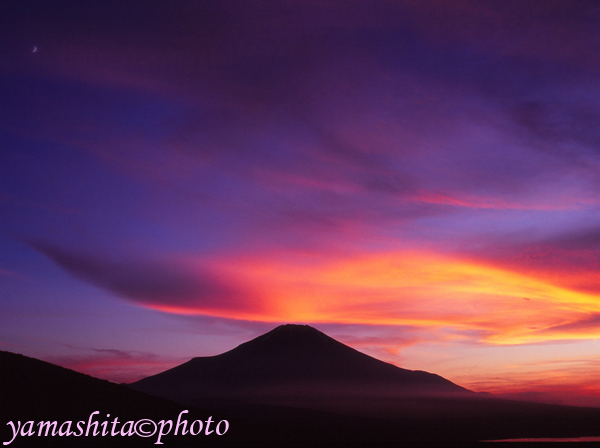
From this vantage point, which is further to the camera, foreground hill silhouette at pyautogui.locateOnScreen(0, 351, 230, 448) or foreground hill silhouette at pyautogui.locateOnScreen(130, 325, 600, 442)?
foreground hill silhouette at pyautogui.locateOnScreen(130, 325, 600, 442)

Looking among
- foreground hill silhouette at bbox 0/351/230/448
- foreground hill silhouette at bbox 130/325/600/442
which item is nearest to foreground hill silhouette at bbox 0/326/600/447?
foreground hill silhouette at bbox 0/351/230/448

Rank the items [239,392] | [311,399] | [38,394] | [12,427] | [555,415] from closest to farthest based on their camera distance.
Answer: [12,427], [38,394], [555,415], [311,399], [239,392]

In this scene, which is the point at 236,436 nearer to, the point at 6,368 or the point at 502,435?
the point at 6,368

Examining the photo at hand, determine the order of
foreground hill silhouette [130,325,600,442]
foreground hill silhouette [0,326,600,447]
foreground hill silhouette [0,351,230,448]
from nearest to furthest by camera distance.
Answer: foreground hill silhouette [0,351,230,448]
foreground hill silhouette [0,326,600,447]
foreground hill silhouette [130,325,600,442]

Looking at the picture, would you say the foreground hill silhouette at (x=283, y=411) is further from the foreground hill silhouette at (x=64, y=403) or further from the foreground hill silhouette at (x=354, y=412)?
the foreground hill silhouette at (x=354, y=412)

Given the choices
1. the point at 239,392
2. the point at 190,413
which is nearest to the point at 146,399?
the point at 190,413

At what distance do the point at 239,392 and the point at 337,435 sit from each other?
112 meters

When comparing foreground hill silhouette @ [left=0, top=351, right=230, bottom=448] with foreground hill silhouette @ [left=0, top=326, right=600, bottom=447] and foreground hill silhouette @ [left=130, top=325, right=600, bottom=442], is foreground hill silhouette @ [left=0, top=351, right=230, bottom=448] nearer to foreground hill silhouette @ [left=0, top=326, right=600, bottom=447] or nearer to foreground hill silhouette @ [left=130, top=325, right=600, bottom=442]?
foreground hill silhouette @ [left=0, top=326, right=600, bottom=447]

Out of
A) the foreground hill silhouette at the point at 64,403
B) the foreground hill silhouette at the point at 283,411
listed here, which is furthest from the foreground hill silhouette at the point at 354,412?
the foreground hill silhouette at the point at 64,403

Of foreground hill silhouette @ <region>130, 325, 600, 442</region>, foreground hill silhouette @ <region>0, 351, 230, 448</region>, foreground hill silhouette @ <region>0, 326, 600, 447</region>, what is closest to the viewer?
foreground hill silhouette @ <region>0, 351, 230, 448</region>

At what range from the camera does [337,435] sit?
2657 inches

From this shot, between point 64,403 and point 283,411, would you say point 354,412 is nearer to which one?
point 283,411

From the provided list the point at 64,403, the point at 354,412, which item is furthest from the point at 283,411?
the point at 64,403

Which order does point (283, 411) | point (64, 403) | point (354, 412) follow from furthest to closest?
point (354, 412), point (283, 411), point (64, 403)
